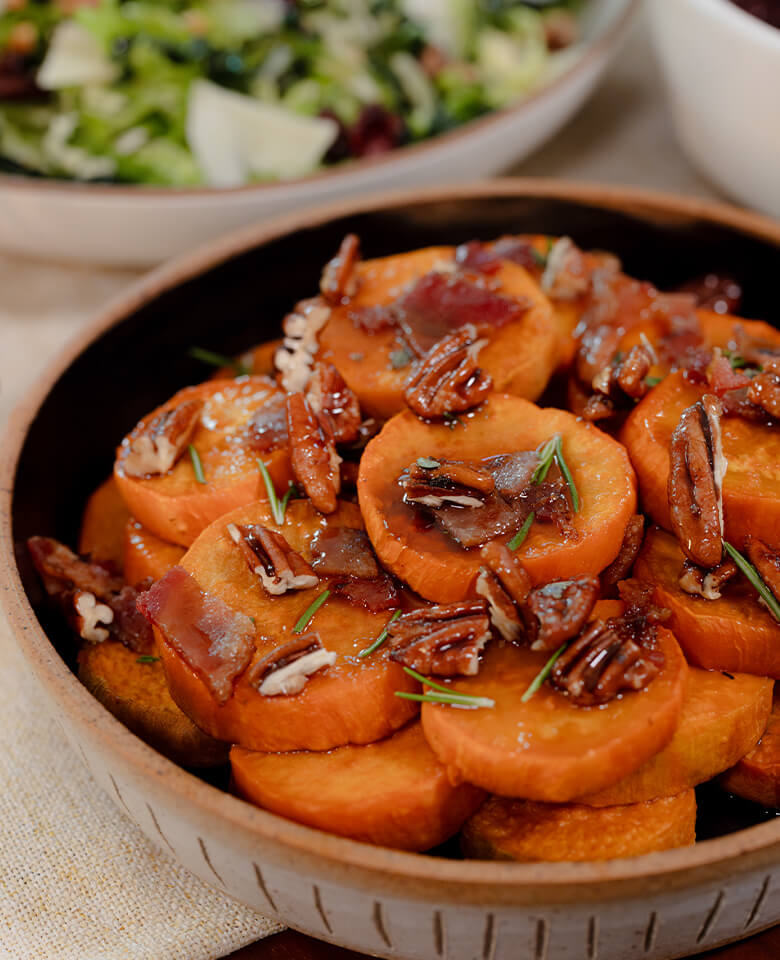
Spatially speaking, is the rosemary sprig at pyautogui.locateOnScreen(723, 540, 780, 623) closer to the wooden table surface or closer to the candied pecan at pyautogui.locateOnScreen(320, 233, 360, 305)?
the wooden table surface

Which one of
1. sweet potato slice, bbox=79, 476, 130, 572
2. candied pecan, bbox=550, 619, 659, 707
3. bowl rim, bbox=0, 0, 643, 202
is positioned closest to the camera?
candied pecan, bbox=550, 619, 659, 707

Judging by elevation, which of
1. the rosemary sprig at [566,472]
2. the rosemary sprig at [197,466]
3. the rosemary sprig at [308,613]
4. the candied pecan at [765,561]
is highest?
the candied pecan at [765,561]


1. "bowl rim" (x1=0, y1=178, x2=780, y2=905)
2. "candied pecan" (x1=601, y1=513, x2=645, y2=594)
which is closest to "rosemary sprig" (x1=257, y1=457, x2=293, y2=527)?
"bowl rim" (x1=0, y1=178, x2=780, y2=905)

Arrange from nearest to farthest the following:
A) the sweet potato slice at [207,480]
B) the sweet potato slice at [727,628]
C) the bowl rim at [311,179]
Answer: the sweet potato slice at [727,628] < the sweet potato slice at [207,480] < the bowl rim at [311,179]

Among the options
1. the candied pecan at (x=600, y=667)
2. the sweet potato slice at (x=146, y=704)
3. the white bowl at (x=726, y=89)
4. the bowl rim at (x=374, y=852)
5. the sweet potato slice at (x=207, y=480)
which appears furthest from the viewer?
the white bowl at (x=726, y=89)

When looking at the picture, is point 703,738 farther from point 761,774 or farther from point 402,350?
point 402,350

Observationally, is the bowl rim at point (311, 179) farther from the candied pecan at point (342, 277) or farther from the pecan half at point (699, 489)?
the pecan half at point (699, 489)

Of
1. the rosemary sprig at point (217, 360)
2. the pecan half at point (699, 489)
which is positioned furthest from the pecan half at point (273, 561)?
the rosemary sprig at point (217, 360)
